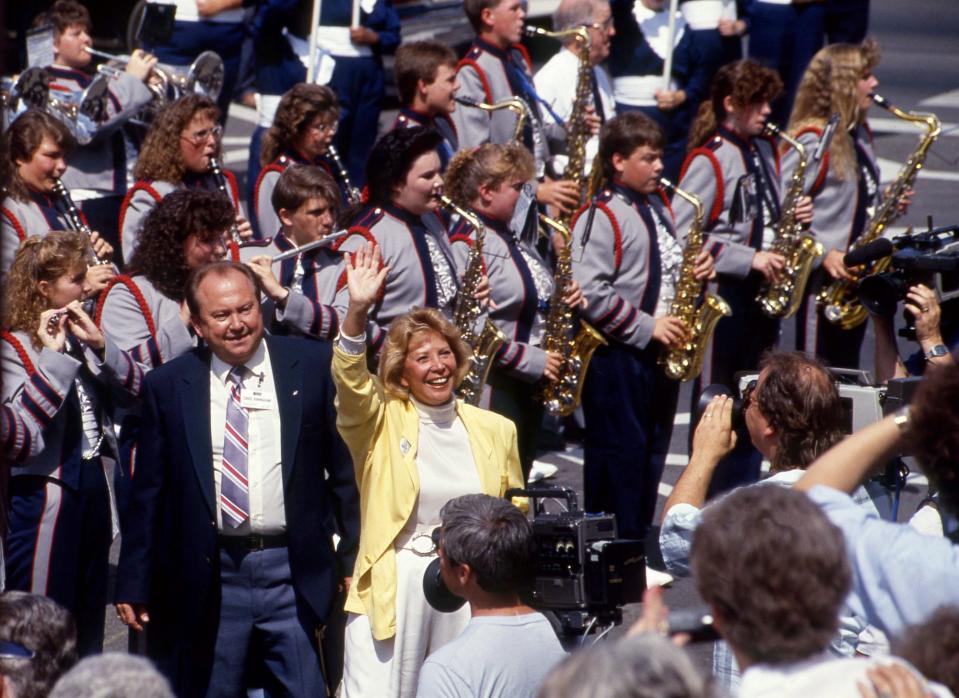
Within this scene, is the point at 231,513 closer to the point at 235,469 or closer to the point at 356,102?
the point at 235,469

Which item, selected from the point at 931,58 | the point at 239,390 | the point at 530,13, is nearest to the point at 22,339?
the point at 239,390

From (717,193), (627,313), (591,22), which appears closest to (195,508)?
(627,313)

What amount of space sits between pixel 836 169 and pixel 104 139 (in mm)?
3747

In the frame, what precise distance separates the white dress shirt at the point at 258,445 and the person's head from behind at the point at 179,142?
7.25 ft

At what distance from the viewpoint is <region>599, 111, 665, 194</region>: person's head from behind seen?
702 centimetres

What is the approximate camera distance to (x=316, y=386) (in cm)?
512

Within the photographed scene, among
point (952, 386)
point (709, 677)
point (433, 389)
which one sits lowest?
point (433, 389)

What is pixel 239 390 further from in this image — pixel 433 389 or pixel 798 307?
pixel 798 307

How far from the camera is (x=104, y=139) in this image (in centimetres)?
812

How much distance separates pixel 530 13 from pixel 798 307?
8940 mm

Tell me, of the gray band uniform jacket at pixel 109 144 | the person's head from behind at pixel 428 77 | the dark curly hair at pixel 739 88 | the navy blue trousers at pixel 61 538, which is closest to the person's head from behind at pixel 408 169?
the navy blue trousers at pixel 61 538

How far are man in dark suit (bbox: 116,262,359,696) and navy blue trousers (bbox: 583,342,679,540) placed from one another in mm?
2198

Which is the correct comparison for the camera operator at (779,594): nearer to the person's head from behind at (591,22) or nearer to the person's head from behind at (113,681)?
the person's head from behind at (113,681)

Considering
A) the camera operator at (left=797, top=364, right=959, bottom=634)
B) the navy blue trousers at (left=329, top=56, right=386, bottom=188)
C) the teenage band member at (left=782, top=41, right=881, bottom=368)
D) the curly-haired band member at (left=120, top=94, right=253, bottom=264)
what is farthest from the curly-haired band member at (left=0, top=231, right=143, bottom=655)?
the navy blue trousers at (left=329, top=56, right=386, bottom=188)
